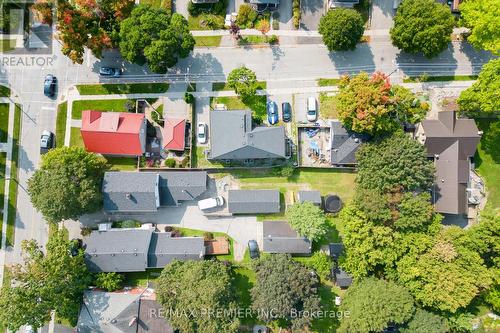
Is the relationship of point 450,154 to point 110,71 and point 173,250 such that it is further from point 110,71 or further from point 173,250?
point 110,71

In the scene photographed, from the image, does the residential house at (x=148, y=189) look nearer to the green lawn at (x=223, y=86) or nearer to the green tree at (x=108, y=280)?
the green tree at (x=108, y=280)

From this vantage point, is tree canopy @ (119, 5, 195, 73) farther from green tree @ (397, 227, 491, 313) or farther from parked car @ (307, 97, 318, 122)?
green tree @ (397, 227, 491, 313)

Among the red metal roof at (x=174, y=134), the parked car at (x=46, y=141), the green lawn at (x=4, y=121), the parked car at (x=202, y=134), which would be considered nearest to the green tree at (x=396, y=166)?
the parked car at (x=202, y=134)

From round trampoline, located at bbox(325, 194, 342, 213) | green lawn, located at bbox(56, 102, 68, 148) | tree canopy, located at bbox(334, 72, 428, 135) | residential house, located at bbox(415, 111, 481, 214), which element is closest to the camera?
tree canopy, located at bbox(334, 72, 428, 135)

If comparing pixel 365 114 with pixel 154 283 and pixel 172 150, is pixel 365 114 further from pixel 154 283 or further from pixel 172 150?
pixel 154 283

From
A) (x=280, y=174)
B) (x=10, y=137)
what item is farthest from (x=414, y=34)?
(x=10, y=137)

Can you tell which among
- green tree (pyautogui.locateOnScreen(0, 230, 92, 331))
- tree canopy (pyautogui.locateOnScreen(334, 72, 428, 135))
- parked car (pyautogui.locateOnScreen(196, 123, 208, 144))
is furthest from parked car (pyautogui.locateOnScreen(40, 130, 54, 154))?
tree canopy (pyautogui.locateOnScreen(334, 72, 428, 135))
